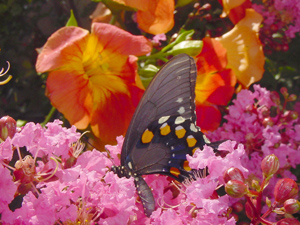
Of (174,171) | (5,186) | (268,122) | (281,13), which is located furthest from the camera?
(281,13)

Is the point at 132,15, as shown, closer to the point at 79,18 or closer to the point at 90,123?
the point at 79,18

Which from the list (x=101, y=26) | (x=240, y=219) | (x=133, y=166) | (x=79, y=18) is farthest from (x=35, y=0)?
(x=240, y=219)

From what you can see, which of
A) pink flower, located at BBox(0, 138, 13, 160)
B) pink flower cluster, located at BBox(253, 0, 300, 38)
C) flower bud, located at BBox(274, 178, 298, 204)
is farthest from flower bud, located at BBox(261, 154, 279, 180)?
pink flower cluster, located at BBox(253, 0, 300, 38)

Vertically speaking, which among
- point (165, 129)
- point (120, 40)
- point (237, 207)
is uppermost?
point (120, 40)

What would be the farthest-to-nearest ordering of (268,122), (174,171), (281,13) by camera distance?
(281,13)
(268,122)
(174,171)

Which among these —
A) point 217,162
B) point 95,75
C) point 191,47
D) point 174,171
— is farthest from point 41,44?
point 217,162

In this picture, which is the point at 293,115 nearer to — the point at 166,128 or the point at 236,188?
the point at 166,128

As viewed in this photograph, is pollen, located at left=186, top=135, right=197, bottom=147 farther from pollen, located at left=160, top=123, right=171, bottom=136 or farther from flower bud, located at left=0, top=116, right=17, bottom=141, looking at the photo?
flower bud, located at left=0, top=116, right=17, bottom=141
